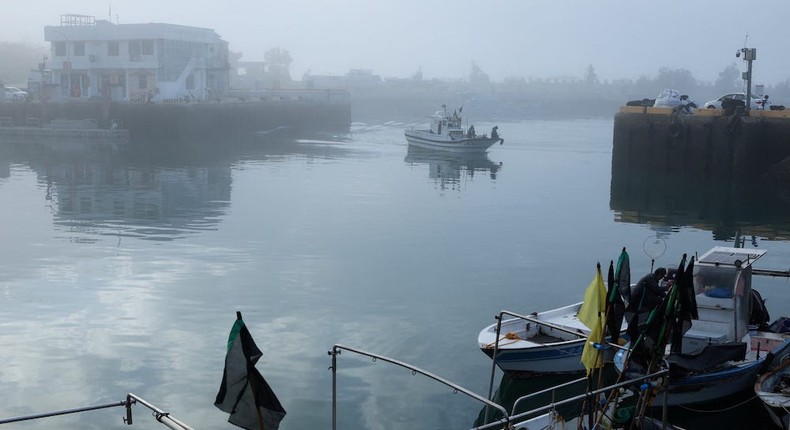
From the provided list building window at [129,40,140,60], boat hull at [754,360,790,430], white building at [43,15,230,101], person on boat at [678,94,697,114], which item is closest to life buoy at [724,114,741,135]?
person on boat at [678,94,697,114]

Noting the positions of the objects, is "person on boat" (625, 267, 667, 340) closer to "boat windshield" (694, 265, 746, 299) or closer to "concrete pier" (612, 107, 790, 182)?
"boat windshield" (694, 265, 746, 299)

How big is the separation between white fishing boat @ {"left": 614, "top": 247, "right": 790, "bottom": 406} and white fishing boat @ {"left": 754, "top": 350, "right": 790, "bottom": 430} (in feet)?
1.09

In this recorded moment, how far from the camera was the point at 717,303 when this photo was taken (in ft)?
46.4

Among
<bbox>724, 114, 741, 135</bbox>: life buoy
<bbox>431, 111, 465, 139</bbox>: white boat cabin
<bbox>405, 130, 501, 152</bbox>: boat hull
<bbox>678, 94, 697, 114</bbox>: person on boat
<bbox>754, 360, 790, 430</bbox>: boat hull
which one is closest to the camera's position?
<bbox>754, 360, 790, 430</bbox>: boat hull

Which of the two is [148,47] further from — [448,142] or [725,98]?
[725,98]

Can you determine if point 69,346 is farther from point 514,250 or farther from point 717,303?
point 514,250

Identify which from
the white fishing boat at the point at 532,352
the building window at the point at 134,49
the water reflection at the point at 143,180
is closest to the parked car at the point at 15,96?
the building window at the point at 134,49

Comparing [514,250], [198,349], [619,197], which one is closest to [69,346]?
[198,349]

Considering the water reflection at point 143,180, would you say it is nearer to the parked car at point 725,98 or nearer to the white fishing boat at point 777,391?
the white fishing boat at point 777,391

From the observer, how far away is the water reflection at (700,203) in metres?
33.9

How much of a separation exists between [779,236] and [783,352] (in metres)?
19.9

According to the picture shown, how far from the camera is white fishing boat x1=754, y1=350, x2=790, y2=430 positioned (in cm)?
1225

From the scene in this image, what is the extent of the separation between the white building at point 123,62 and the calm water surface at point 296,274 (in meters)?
33.8

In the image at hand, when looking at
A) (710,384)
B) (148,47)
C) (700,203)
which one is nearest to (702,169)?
(700,203)
